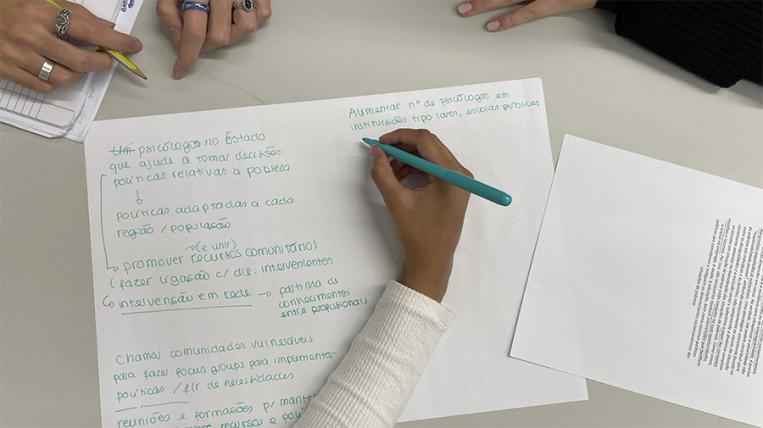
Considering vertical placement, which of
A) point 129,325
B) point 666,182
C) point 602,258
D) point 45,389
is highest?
point 666,182

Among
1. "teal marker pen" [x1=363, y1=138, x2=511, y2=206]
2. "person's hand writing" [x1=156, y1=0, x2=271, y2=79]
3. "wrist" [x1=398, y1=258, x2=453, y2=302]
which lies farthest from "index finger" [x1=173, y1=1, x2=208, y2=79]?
"wrist" [x1=398, y1=258, x2=453, y2=302]

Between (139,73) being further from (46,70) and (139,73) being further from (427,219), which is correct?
(427,219)

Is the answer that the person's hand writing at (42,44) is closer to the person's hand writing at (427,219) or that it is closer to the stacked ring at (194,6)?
the stacked ring at (194,6)

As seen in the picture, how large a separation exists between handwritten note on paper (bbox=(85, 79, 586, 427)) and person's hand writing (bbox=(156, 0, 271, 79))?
9cm

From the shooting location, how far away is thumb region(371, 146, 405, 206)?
633mm

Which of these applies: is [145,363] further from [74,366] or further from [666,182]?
[666,182]

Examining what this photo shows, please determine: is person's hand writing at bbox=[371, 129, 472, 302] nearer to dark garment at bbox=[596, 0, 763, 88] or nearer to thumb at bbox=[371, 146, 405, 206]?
thumb at bbox=[371, 146, 405, 206]

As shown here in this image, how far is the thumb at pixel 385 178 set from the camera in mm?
633

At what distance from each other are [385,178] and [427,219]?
2.9 inches

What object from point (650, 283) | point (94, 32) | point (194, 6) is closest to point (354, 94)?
point (194, 6)

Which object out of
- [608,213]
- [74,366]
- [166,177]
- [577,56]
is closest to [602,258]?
[608,213]

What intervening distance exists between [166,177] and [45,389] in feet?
0.99

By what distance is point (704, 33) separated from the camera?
0.69 meters

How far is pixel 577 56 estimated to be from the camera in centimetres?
72
